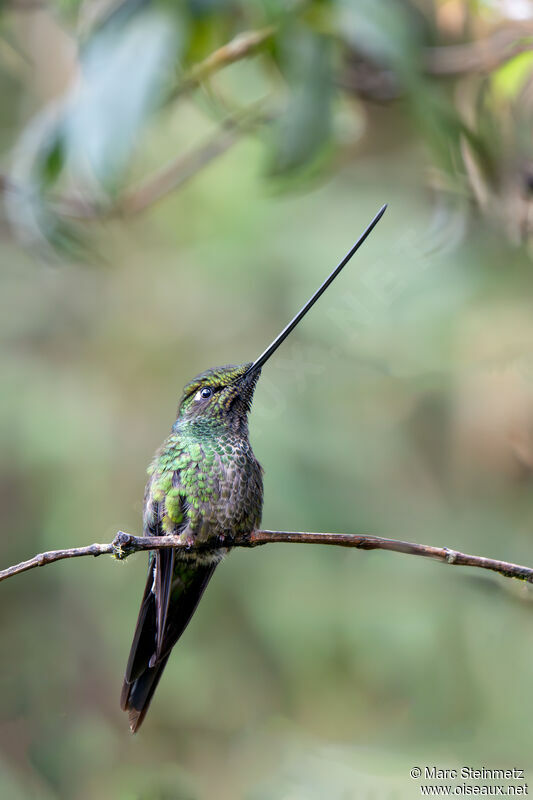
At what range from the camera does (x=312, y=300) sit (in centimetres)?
138

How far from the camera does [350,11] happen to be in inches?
81.8

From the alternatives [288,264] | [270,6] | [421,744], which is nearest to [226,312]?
[288,264]

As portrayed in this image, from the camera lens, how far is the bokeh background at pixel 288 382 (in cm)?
250

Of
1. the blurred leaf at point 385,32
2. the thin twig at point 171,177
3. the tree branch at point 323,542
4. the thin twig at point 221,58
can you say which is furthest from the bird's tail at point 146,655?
the thin twig at point 171,177

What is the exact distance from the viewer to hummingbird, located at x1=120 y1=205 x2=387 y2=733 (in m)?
1.52

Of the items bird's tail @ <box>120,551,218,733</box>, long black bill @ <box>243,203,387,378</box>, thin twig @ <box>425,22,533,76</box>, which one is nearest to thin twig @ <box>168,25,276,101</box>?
thin twig @ <box>425,22,533,76</box>

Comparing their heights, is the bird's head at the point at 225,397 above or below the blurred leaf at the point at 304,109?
below

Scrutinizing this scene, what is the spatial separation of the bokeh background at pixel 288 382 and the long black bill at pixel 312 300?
802 millimetres

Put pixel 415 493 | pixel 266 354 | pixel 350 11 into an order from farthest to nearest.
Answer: pixel 415 493 → pixel 350 11 → pixel 266 354

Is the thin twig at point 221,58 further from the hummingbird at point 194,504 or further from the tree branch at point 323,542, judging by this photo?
the tree branch at point 323,542

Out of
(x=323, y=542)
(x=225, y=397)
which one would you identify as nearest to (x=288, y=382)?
(x=225, y=397)

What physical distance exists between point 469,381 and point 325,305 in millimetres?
800

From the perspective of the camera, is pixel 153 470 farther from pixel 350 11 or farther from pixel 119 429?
pixel 119 429

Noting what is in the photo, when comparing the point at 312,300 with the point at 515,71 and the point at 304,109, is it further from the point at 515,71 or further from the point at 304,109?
the point at 515,71
